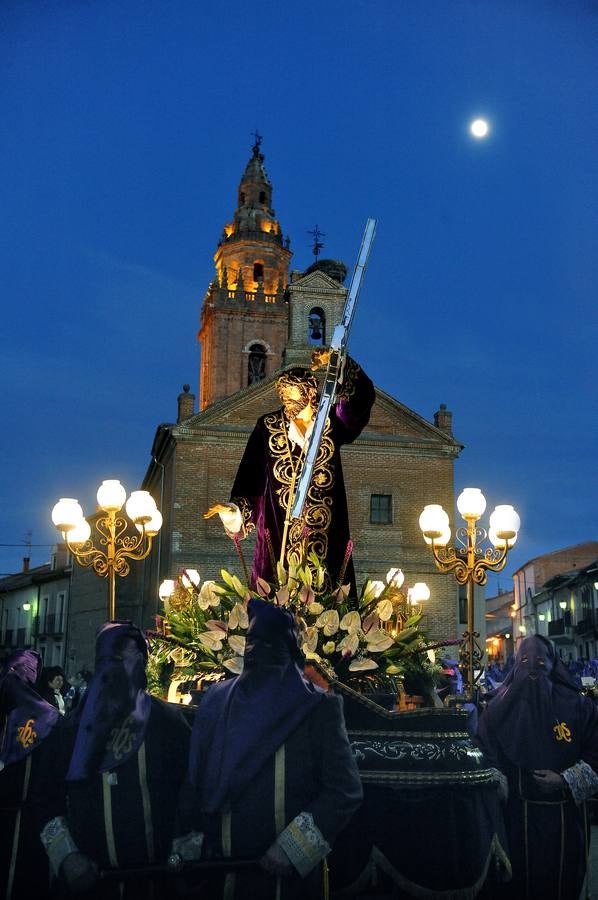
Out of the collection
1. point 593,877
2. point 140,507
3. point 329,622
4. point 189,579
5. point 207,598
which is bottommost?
point 593,877

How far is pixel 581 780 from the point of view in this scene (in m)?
5.39

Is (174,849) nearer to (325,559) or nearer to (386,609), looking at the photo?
(386,609)

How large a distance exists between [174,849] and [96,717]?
61cm

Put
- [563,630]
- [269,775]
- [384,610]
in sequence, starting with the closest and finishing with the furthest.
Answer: [269,775] < [384,610] < [563,630]

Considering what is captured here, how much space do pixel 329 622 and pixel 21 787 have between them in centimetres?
186

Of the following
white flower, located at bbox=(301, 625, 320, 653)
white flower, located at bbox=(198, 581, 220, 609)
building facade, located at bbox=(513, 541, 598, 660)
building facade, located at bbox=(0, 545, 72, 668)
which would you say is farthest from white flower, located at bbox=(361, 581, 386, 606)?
building facade, located at bbox=(0, 545, 72, 668)

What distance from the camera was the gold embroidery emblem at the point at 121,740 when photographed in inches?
151

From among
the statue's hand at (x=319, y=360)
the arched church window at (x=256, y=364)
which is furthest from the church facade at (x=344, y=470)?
the statue's hand at (x=319, y=360)

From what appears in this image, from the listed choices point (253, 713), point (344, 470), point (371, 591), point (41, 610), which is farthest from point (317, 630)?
point (41, 610)

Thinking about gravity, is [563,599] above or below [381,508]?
below

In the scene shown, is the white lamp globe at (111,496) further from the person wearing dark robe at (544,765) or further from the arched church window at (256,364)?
the arched church window at (256,364)

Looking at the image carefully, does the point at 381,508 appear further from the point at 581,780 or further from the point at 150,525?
the point at 581,780

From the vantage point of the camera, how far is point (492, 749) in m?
5.54

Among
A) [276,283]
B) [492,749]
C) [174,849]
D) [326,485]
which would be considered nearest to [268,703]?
[174,849]
